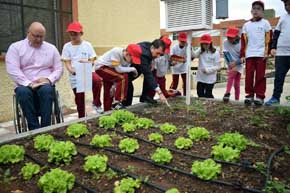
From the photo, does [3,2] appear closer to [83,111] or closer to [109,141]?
[83,111]

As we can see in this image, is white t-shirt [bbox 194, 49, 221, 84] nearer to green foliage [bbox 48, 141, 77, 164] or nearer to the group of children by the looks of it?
the group of children

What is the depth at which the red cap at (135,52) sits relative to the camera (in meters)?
4.34

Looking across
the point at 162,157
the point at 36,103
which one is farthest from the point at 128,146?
the point at 36,103

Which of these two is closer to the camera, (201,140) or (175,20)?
(201,140)

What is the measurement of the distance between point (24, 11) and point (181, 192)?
198 inches

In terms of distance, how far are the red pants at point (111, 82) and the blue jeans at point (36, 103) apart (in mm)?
1032

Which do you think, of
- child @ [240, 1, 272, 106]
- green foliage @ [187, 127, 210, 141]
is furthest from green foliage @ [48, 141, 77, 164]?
child @ [240, 1, 272, 106]

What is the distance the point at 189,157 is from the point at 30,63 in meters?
2.21

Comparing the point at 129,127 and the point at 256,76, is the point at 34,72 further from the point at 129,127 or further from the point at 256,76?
the point at 256,76

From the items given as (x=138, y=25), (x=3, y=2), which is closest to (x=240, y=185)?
(x=3, y=2)

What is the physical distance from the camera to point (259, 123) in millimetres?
3693

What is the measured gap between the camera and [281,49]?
184 inches

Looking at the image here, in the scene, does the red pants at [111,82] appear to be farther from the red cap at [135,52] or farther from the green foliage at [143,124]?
the green foliage at [143,124]

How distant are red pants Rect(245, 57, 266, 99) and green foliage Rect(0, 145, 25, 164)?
3.41 metres
